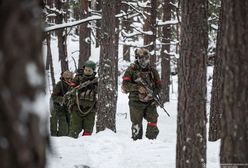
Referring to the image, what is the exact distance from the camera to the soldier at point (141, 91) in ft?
29.7

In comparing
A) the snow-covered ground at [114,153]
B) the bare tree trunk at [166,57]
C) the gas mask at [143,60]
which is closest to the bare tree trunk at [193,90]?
the snow-covered ground at [114,153]

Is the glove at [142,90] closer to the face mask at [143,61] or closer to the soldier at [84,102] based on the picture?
the face mask at [143,61]

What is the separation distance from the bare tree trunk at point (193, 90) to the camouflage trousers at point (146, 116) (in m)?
3.57

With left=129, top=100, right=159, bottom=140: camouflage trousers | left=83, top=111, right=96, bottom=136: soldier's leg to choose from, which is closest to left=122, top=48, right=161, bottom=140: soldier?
left=129, top=100, right=159, bottom=140: camouflage trousers

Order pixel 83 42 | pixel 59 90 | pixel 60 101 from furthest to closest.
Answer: pixel 83 42 → pixel 59 90 → pixel 60 101

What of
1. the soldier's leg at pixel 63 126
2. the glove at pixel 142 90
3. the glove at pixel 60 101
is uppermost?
the glove at pixel 142 90

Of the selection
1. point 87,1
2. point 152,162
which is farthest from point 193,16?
point 87,1

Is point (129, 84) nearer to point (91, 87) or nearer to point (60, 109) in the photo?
point (91, 87)

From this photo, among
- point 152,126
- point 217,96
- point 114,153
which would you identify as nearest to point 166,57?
point 152,126

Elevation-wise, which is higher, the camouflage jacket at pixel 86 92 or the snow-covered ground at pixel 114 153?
the camouflage jacket at pixel 86 92

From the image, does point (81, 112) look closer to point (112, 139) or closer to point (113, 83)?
point (113, 83)

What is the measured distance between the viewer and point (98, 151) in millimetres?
7250

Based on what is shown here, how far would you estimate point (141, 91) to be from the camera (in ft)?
29.7

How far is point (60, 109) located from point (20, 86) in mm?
A: 8792
